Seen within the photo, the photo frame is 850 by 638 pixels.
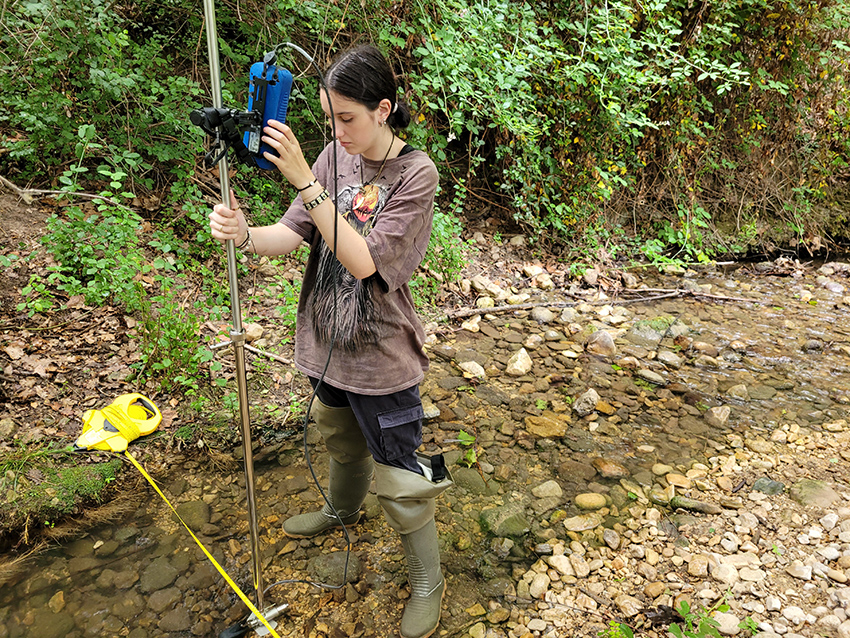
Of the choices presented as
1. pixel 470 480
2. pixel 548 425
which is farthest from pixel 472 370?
pixel 470 480

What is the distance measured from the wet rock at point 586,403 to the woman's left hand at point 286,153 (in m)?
2.23

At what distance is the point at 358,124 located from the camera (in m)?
1.49

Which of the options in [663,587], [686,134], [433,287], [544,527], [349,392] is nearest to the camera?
[349,392]

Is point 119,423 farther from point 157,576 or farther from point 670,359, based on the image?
point 670,359

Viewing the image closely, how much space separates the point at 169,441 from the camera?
2.52 metres

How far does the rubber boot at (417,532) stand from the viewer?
1.71 meters

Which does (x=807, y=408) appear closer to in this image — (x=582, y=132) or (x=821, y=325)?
(x=821, y=325)

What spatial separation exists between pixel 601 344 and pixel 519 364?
0.69 meters

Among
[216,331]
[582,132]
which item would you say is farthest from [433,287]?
[582,132]

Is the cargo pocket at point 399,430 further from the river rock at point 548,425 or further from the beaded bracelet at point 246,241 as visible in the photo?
the river rock at point 548,425

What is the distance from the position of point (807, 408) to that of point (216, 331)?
329cm

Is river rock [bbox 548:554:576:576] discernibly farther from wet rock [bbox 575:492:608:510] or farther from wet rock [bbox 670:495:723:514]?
wet rock [bbox 670:495:723:514]

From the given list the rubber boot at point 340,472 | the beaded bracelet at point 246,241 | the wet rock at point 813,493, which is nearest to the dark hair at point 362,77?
the beaded bracelet at point 246,241

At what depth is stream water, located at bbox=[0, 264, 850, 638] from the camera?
6.28 feet
